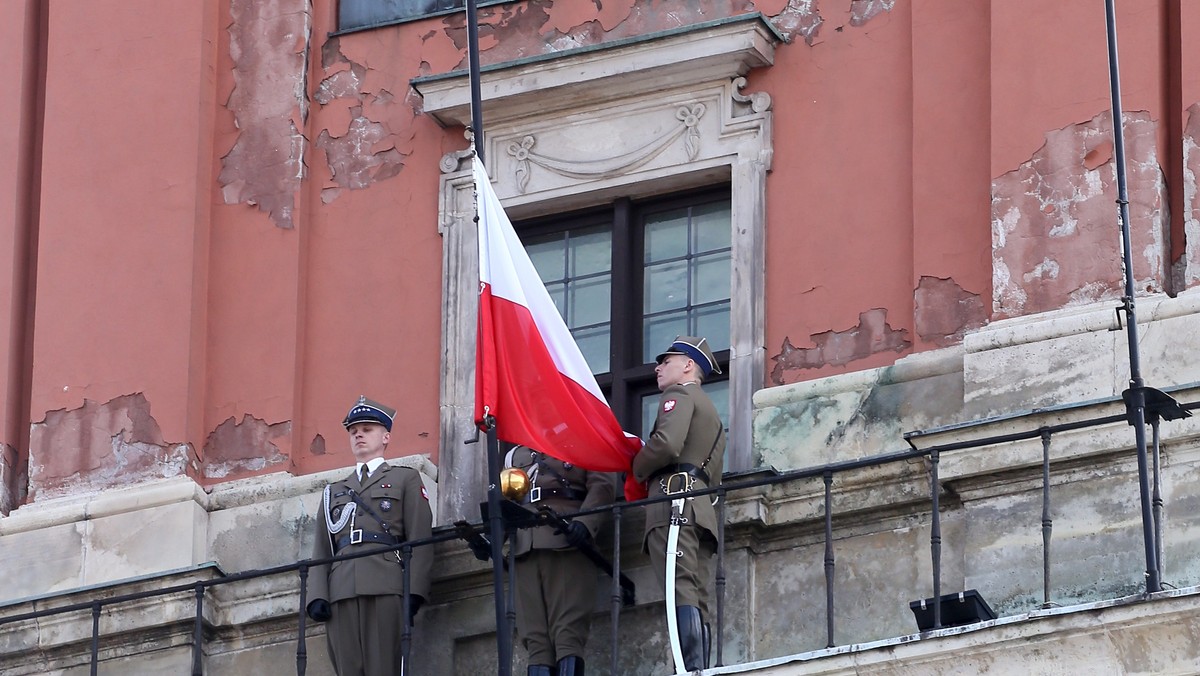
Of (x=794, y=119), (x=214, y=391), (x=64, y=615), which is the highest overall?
(x=794, y=119)

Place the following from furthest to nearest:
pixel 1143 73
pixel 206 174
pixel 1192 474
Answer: pixel 206 174
pixel 1143 73
pixel 1192 474

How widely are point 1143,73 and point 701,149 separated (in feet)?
6.38

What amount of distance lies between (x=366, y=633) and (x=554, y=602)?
0.76 m

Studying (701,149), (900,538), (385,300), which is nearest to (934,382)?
(900,538)

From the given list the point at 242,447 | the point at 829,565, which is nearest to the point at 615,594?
the point at 829,565

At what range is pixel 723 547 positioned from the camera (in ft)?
41.7

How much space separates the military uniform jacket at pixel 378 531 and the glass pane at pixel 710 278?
4.65 ft

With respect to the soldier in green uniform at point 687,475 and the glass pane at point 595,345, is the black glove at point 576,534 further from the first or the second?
the glass pane at point 595,345

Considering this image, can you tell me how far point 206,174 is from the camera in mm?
14812

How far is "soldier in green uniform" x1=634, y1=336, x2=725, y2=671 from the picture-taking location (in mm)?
12547

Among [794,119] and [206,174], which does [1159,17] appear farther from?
[206,174]

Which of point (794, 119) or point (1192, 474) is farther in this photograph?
point (794, 119)

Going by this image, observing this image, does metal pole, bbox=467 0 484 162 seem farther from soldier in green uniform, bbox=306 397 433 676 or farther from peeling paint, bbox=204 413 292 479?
peeling paint, bbox=204 413 292 479

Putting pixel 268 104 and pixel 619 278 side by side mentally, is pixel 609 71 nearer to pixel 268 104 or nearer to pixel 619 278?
pixel 619 278
